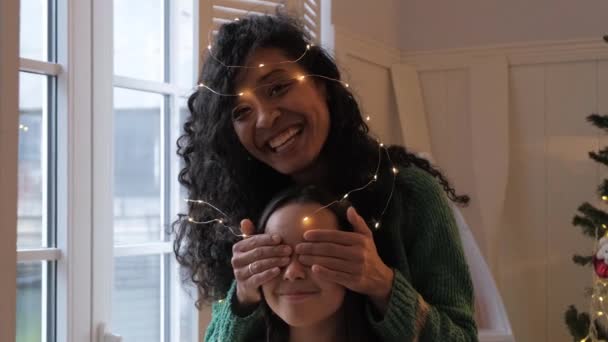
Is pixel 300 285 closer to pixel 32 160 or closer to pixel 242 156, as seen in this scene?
pixel 242 156

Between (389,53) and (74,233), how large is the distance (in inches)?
71.6

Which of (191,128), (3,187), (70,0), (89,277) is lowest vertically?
(89,277)

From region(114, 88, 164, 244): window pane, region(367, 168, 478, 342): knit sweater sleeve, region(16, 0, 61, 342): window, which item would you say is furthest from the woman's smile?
region(114, 88, 164, 244): window pane

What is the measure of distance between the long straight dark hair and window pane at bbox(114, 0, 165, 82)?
43.8 inches

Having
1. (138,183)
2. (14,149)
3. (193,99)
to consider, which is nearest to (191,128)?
(193,99)

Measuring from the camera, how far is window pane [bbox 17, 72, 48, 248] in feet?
5.44

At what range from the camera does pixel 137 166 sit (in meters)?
2.07

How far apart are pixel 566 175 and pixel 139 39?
182 cm

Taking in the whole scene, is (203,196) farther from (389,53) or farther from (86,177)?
(389,53)

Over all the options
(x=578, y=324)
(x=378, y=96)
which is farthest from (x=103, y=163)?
(x=578, y=324)

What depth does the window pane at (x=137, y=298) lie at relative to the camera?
1994mm

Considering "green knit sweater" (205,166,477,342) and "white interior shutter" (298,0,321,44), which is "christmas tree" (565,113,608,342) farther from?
"green knit sweater" (205,166,477,342)

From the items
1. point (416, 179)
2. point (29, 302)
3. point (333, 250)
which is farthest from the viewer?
point (29, 302)

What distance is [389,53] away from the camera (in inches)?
125
